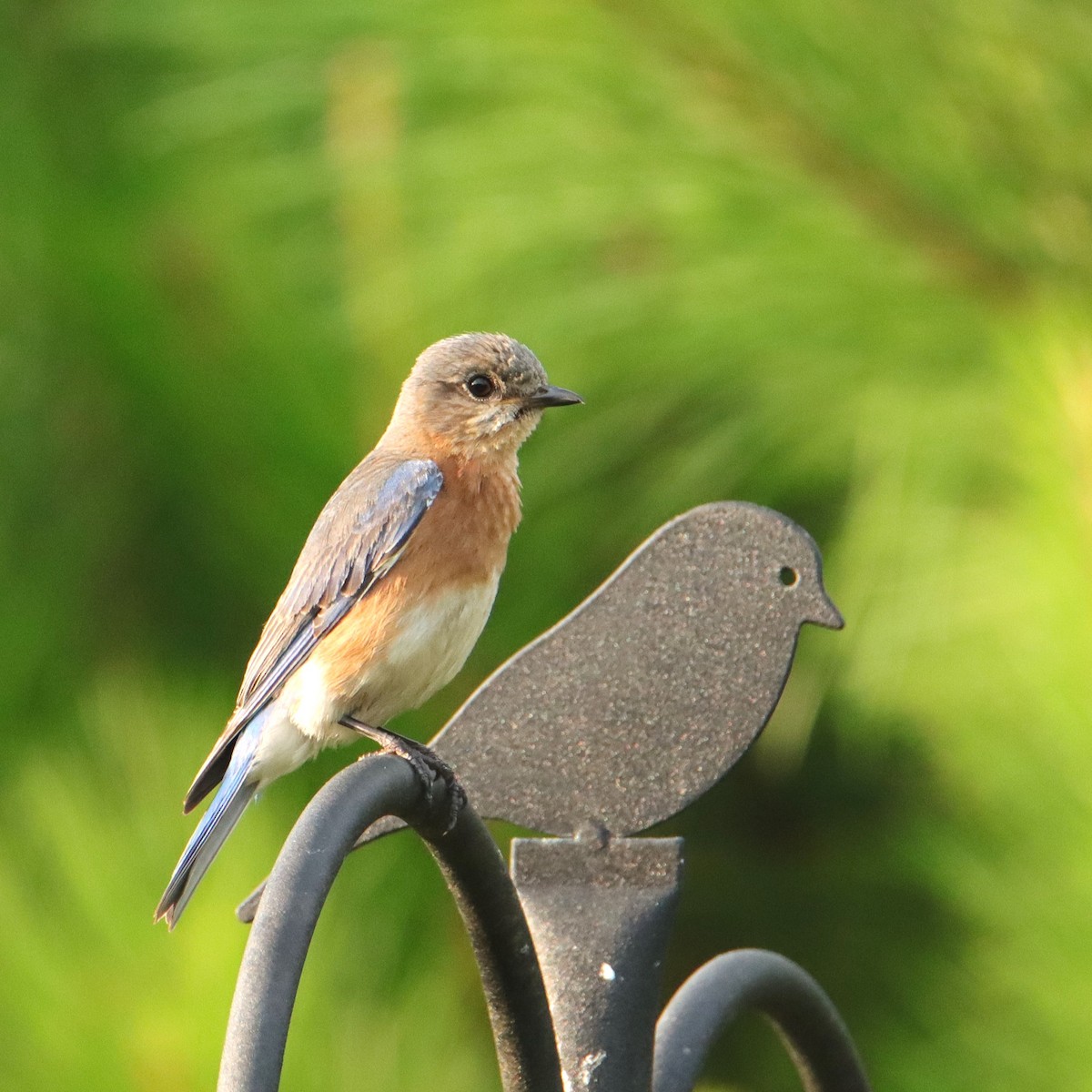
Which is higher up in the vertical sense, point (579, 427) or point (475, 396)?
point (475, 396)

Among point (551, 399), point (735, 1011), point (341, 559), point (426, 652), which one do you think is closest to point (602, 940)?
point (735, 1011)

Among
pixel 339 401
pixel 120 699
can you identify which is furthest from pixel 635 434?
pixel 120 699

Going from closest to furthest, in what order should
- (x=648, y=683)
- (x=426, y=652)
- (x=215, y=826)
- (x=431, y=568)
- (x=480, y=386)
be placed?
(x=648, y=683) < (x=215, y=826) < (x=426, y=652) < (x=431, y=568) < (x=480, y=386)

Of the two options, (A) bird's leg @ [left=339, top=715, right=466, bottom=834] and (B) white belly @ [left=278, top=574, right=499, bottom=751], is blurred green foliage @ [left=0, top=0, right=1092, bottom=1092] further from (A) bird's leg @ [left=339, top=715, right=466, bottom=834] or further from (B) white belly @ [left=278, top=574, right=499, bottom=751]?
(A) bird's leg @ [left=339, top=715, right=466, bottom=834]

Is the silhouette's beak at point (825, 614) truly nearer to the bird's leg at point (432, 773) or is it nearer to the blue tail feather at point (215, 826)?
the bird's leg at point (432, 773)

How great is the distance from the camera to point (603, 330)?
11.7 ft

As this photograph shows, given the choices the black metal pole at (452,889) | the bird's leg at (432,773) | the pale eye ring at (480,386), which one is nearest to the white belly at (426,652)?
the bird's leg at (432,773)

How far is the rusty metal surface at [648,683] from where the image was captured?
8.16ft

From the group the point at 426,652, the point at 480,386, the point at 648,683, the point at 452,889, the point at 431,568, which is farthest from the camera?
the point at 480,386

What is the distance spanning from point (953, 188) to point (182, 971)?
1.85m

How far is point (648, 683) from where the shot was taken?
8.25 feet

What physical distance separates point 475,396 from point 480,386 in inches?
1.4

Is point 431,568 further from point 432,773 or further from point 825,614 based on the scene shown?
point 825,614

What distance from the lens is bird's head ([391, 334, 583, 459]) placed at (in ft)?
11.7
